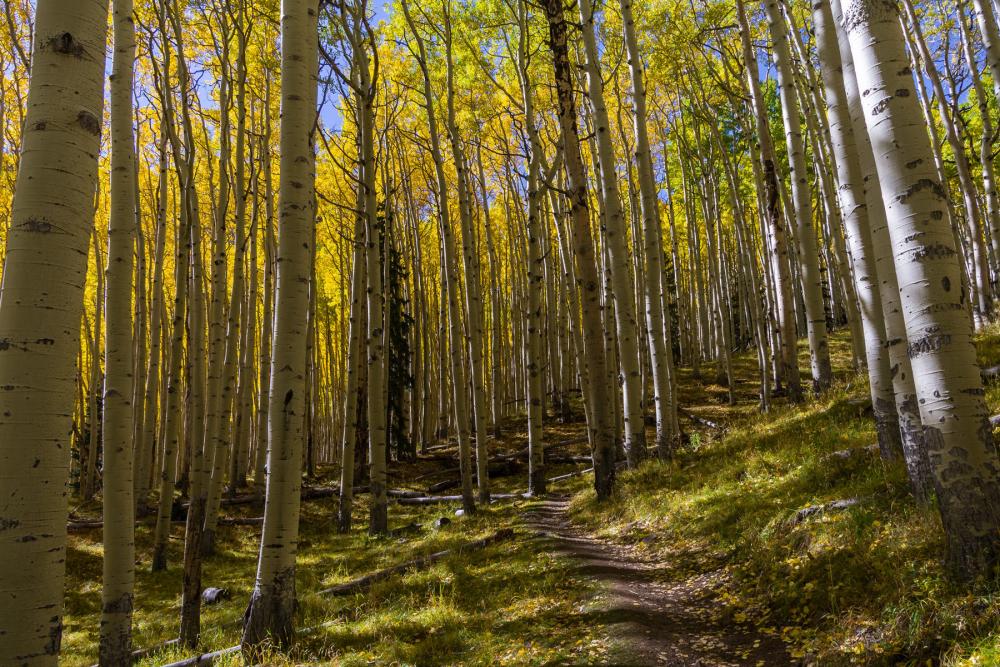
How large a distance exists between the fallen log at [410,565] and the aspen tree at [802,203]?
5.08 meters

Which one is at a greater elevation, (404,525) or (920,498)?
(920,498)

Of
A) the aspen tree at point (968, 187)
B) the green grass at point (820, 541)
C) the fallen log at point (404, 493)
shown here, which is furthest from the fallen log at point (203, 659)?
the aspen tree at point (968, 187)

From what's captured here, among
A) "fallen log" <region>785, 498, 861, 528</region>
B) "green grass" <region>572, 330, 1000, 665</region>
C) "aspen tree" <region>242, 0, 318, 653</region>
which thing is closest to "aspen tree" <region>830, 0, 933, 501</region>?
"green grass" <region>572, 330, 1000, 665</region>

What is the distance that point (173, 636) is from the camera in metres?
5.75

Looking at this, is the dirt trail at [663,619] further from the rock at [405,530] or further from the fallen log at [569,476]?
the fallen log at [569,476]

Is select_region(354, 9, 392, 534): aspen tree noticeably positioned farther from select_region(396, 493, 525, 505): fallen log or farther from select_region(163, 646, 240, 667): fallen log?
select_region(163, 646, 240, 667): fallen log

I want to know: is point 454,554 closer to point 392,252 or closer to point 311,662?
point 311,662

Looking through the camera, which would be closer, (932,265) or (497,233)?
(932,265)

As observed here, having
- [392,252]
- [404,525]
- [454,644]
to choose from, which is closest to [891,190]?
[454,644]

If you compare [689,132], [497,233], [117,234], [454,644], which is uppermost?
[689,132]

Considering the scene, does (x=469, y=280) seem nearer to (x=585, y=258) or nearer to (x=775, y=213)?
(x=585, y=258)

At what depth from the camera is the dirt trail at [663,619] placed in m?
3.21

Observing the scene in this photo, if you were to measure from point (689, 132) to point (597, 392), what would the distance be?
42.5 feet

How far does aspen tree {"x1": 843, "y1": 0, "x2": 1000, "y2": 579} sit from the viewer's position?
2.65 metres
